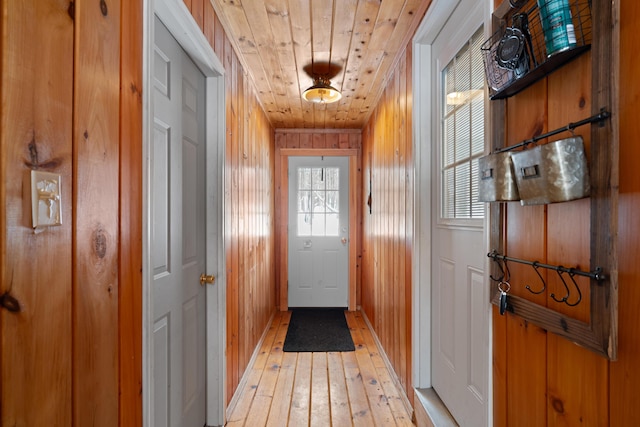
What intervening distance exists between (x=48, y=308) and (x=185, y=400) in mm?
1157

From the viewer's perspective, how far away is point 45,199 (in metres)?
0.66

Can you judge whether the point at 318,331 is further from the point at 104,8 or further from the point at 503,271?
the point at 104,8

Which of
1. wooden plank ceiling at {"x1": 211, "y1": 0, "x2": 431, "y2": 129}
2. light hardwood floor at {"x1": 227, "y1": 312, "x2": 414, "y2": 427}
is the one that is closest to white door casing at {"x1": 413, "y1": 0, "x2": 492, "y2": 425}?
wooden plank ceiling at {"x1": 211, "y1": 0, "x2": 431, "y2": 129}

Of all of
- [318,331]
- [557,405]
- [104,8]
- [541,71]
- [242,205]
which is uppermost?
[104,8]

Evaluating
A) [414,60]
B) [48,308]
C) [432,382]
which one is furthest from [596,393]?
[414,60]

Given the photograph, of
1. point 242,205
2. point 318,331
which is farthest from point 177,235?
point 318,331

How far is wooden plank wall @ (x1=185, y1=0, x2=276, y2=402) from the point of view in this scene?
1.96 metres

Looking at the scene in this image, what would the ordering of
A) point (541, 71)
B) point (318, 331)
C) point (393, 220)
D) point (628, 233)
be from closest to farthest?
point (628, 233)
point (541, 71)
point (393, 220)
point (318, 331)

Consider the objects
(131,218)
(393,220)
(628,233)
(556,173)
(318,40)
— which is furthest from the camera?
(393,220)

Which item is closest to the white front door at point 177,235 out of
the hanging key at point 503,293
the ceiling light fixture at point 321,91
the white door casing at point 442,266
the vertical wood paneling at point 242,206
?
the vertical wood paneling at point 242,206

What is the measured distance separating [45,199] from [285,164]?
11.8 ft

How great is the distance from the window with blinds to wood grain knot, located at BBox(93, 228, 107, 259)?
138cm

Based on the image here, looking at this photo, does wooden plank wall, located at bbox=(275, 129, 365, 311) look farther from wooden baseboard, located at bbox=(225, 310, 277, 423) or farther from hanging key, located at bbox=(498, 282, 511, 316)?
hanging key, located at bbox=(498, 282, 511, 316)

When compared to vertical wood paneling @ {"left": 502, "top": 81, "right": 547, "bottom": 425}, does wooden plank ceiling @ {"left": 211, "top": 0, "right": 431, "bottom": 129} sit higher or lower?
higher
